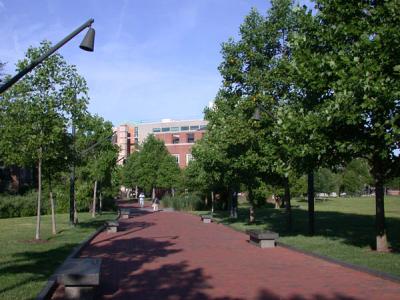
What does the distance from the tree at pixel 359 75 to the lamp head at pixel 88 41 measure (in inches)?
218

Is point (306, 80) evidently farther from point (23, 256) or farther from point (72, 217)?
point (72, 217)

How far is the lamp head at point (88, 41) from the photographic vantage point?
424 inches

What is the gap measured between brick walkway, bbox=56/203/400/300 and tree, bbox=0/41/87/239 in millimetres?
3815

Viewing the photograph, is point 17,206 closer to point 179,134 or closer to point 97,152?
point 97,152

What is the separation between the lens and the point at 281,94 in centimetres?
2258

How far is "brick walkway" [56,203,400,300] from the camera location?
9.48 metres

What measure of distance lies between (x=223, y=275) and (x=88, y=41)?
5678mm

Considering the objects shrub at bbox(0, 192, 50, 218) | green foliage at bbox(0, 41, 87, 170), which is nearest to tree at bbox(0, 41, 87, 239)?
green foliage at bbox(0, 41, 87, 170)

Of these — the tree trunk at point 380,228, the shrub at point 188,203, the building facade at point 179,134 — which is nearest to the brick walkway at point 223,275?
the tree trunk at point 380,228

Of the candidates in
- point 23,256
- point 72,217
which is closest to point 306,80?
point 23,256

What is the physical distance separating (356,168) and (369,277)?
82.2 meters

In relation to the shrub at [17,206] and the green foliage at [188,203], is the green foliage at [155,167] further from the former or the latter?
the shrub at [17,206]

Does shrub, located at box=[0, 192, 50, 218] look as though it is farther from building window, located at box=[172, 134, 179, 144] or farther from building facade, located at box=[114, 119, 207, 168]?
building window, located at box=[172, 134, 179, 144]

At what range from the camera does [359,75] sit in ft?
39.5
